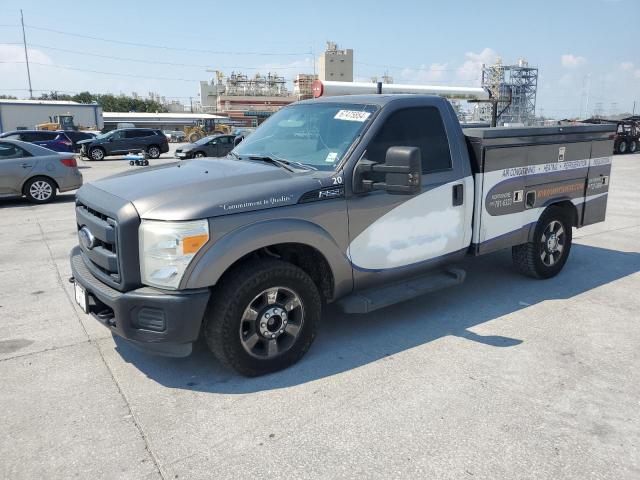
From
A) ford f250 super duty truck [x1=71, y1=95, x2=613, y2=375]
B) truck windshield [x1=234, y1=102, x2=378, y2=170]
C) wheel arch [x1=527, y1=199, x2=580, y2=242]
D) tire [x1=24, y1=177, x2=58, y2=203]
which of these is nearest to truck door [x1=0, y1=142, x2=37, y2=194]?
tire [x1=24, y1=177, x2=58, y2=203]

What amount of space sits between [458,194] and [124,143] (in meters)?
25.8

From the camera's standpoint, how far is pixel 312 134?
4250mm

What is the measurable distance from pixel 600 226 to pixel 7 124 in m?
63.9

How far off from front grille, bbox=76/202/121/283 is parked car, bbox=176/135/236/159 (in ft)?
66.7

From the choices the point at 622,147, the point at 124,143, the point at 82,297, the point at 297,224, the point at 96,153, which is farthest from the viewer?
the point at 622,147

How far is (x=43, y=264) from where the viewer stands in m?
6.59

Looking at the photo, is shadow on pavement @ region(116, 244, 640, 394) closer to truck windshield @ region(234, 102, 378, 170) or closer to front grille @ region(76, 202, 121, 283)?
front grille @ region(76, 202, 121, 283)

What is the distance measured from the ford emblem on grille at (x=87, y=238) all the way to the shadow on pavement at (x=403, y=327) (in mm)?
897

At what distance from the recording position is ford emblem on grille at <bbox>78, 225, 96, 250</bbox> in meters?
3.67

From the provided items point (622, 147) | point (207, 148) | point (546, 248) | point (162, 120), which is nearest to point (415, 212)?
point (546, 248)

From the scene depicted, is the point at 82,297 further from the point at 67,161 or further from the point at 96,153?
the point at 96,153

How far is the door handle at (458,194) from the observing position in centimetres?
450

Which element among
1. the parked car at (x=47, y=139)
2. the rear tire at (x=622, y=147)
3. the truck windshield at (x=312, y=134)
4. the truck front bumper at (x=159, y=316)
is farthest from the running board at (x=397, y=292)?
the rear tire at (x=622, y=147)

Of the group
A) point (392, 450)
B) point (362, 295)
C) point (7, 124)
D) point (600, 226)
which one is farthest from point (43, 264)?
point (7, 124)
